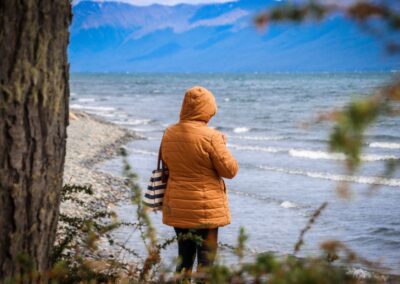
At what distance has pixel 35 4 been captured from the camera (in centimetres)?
279

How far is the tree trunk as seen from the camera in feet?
9.04

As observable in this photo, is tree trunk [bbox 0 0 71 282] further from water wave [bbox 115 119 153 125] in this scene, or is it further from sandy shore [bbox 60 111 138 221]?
water wave [bbox 115 119 153 125]

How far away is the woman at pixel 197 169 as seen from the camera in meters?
4.83

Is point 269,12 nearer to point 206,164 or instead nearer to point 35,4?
point 35,4

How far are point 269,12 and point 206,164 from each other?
3514mm

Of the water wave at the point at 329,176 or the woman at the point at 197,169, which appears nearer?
the woman at the point at 197,169

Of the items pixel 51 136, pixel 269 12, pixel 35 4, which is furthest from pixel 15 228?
pixel 269 12

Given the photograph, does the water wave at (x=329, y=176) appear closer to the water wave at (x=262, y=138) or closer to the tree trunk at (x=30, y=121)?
the water wave at (x=262, y=138)

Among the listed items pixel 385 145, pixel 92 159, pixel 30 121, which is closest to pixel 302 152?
pixel 385 145

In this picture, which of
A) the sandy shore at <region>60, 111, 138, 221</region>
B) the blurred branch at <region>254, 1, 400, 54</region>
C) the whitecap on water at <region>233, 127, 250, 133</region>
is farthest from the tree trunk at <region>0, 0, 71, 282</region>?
the whitecap on water at <region>233, 127, 250, 133</region>

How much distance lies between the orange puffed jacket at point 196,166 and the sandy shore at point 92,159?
798 mm

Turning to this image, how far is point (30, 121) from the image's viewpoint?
2.83 metres

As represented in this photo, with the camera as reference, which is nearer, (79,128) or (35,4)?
(35,4)

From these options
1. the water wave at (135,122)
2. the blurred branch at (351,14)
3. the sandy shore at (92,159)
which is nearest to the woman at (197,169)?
the sandy shore at (92,159)
